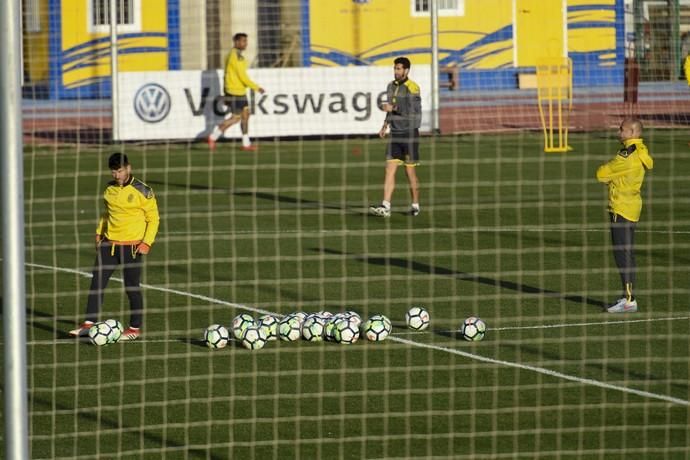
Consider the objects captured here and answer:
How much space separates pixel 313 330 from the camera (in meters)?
11.6

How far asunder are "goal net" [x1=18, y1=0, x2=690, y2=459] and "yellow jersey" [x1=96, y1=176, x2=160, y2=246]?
3 cm

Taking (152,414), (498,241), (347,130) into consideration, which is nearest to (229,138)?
(347,130)

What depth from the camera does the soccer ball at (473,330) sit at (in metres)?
11.6

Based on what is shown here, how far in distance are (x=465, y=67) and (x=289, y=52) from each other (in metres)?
4.63

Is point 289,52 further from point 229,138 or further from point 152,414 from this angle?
point 152,414

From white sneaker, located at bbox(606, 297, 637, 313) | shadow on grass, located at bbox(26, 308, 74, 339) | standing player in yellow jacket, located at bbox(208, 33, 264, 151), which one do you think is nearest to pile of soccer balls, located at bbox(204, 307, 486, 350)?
shadow on grass, located at bbox(26, 308, 74, 339)

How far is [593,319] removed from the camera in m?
12.5

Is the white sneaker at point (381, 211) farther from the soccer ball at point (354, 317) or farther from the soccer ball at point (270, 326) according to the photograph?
the soccer ball at point (270, 326)

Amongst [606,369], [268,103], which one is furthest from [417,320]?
[268,103]

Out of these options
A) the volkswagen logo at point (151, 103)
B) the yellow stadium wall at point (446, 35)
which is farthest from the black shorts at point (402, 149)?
the yellow stadium wall at point (446, 35)

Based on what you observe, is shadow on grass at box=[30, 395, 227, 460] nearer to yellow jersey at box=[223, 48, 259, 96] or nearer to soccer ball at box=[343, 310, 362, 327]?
soccer ball at box=[343, 310, 362, 327]

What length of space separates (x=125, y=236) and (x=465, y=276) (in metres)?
4.05

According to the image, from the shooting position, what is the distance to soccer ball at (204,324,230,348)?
11.5 meters

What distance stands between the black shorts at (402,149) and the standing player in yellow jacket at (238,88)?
9237mm
